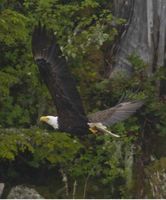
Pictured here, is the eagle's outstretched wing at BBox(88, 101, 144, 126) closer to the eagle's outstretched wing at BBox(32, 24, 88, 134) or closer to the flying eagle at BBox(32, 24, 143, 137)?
the flying eagle at BBox(32, 24, 143, 137)

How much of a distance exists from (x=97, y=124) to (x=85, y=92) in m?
1.87

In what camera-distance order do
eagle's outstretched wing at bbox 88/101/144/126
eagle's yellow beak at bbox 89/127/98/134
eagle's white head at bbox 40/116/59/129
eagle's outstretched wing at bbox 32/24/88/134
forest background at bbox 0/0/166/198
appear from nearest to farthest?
eagle's outstretched wing at bbox 32/24/88/134
eagle's outstretched wing at bbox 88/101/144/126
eagle's yellow beak at bbox 89/127/98/134
eagle's white head at bbox 40/116/59/129
forest background at bbox 0/0/166/198

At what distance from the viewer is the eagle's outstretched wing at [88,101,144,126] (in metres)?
7.71

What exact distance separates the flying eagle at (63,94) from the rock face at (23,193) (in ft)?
3.07

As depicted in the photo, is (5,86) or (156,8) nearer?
(5,86)

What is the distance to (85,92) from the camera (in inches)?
381

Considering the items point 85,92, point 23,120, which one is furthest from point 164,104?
point 23,120

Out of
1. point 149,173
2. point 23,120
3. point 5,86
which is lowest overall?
point 149,173

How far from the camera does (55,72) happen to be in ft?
23.9

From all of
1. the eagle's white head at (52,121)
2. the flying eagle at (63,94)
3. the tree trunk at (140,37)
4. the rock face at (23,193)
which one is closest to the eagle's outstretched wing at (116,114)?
the flying eagle at (63,94)

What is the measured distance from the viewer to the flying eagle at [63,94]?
7289mm

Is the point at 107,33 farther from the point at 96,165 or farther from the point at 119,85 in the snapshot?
the point at 96,165

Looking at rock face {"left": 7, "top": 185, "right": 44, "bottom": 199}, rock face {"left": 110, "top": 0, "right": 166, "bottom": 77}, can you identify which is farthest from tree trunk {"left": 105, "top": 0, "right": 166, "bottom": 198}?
rock face {"left": 7, "top": 185, "right": 44, "bottom": 199}

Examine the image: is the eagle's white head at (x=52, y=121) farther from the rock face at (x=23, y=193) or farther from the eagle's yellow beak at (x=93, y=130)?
the rock face at (x=23, y=193)
